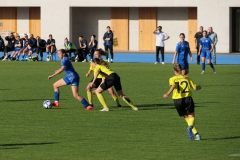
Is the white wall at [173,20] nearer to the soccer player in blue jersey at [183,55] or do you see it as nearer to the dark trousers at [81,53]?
the dark trousers at [81,53]

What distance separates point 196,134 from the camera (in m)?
15.2

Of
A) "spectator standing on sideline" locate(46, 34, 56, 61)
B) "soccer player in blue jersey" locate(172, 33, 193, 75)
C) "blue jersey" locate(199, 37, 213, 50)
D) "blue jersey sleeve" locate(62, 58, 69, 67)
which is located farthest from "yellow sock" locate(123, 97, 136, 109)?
"spectator standing on sideline" locate(46, 34, 56, 61)

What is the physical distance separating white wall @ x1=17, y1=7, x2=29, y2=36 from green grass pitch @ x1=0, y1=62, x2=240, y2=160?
31.1 meters

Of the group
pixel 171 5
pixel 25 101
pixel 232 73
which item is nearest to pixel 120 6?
pixel 171 5

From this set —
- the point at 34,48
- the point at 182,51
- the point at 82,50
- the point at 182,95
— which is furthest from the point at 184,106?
the point at 34,48

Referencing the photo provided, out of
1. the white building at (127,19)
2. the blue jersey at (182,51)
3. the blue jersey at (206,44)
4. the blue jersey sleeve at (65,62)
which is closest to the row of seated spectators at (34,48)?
the white building at (127,19)

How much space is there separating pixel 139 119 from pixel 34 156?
5.75m

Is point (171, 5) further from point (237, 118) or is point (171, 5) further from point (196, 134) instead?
point (196, 134)

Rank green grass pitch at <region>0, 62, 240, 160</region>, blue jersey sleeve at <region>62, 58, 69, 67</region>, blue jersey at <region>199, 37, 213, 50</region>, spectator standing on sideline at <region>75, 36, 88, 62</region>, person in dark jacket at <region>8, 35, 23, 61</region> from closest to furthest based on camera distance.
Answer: green grass pitch at <region>0, 62, 240, 160</region> < blue jersey sleeve at <region>62, 58, 69, 67</region> < blue jersey at <region>199, 37, 213, 50</region> < spectator standing on sideline at <region>75, 36, 88, 62</region> < person in dark jacket at <region>8, 35, 23, 61</region>

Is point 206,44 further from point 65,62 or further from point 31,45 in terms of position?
point 65,62

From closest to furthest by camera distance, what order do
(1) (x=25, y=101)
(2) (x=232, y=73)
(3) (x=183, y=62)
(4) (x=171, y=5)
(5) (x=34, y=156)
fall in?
(5) (x=34, y=156), (1) (x=25, y=101), (3) (x=183, y=62), (2) (x=232, y=73), (4) (x=171, y=5)

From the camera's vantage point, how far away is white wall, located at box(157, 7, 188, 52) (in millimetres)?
56812

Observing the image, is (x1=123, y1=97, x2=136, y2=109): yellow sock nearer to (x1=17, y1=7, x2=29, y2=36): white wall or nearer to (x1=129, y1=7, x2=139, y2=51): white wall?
(x1=129, y1=7, x2=139, y2=51): white wall

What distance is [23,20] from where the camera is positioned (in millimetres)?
60438
